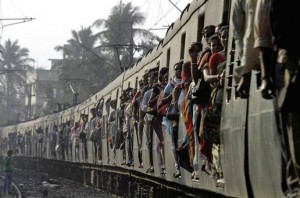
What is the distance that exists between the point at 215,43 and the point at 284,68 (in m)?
3.05

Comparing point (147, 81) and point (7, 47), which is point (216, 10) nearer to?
point (147, 81)

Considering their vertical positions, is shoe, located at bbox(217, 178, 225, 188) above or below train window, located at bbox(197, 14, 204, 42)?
below

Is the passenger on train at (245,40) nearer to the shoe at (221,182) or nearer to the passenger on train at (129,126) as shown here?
the shoe at (221,182)

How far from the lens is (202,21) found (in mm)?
9016

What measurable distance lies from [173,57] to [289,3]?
7.54 metres

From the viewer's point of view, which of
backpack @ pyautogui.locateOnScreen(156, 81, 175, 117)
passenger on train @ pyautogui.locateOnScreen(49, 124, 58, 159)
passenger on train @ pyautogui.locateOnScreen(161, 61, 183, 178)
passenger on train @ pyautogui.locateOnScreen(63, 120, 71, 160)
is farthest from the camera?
passenger on train @ pyautogui.locateOnScreen(49, 124, 58, 159)

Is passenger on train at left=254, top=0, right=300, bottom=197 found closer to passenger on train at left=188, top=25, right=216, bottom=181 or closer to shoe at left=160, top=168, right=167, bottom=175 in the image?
passenger on train at left=188, top=25, right=216, bottom=181

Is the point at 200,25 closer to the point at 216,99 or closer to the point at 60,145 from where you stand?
the point at 216,99

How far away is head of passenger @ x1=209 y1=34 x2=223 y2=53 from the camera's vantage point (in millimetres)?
6914

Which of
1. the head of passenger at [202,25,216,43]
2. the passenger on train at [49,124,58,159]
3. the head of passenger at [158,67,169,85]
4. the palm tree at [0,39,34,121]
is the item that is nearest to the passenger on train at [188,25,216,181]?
the head of passenger at [202,25,216,43]

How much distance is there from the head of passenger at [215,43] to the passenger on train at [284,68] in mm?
2674

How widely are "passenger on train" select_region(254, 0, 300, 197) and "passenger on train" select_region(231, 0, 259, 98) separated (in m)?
0.49

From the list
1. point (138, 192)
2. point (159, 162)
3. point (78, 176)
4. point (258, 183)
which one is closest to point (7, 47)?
point (78, 176)

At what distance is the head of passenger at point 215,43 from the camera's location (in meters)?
6.91
